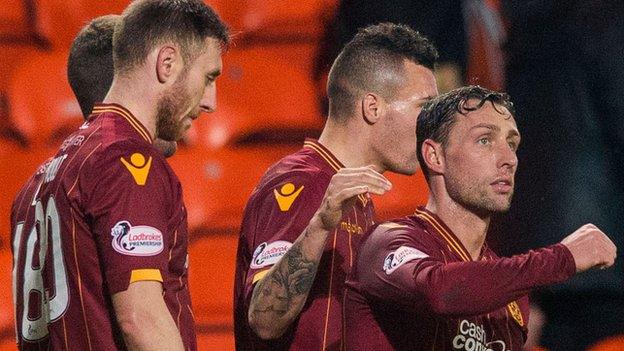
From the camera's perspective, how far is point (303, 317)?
2.78 m

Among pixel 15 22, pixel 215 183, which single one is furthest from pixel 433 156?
pixel 15 22

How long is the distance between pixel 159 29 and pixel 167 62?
→ 2.9 inches

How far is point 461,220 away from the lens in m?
2.70

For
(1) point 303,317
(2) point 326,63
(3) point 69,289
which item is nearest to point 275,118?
(2) point 326,63

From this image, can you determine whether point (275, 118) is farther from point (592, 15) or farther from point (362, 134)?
point (362, 134)

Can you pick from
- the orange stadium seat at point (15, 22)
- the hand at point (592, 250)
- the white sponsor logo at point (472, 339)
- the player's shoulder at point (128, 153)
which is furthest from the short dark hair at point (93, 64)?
the orange stadium seat at point (15, 22)

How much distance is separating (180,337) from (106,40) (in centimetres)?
91

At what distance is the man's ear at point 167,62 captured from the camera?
2561 millimetres

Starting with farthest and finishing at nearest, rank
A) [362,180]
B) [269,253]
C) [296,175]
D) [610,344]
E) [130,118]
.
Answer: [610,344]
[296,175]
[269,253]
[130,118]
[362,180]

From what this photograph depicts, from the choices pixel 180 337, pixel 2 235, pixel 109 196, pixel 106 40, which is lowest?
pixel 2 235

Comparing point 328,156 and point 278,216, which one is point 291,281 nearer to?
point 278,216

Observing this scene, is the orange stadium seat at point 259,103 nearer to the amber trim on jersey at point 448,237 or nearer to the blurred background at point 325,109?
the blurred background at point 325,109

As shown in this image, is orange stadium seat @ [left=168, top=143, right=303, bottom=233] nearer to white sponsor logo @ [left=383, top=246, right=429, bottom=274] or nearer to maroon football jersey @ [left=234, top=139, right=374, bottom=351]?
maroon football jersey @ [left=234, top=139, right=374, bottom=351]

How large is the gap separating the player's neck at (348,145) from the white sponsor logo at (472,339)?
587mm
